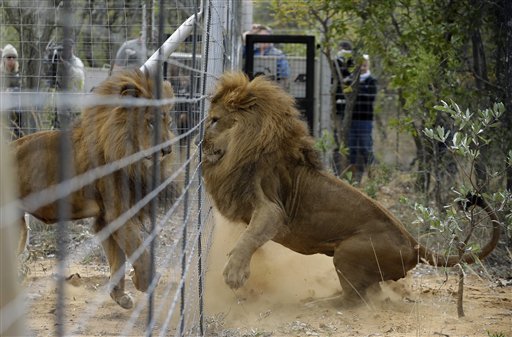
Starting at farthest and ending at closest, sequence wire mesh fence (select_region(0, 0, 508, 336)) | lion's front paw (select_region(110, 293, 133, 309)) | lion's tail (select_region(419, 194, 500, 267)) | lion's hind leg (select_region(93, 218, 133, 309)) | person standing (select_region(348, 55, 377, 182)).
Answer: person standing (select_region(348, 55, 377, 182)), lion's tail (select_region(419, 194, 500, 267)), lion's front paw (select_region(110, 293, 133, 309)), lion's hind leg (select_region(93, 218, 133, 309)), wire mesh fence (select_region(0, 0, 508, 336))

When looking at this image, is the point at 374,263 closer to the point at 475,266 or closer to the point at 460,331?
the point at 460,331

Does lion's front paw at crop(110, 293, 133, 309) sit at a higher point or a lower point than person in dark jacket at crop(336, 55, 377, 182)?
lower

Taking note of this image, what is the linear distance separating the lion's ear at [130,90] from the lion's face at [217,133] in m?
1.57

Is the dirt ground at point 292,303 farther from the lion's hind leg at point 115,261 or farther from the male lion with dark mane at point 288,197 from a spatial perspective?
the male lion with dark mane at point 288,197

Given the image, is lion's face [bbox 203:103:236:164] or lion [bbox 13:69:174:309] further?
lion's face [bbox 203:103:236:164]

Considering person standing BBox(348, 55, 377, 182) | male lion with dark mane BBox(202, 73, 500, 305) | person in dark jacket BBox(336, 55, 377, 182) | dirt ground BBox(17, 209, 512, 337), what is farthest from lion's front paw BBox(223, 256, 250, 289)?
person in dark jacket BBox(336, 55, 377, 182)

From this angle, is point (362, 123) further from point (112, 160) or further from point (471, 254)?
point (112, 160)

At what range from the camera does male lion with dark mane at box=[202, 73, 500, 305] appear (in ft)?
18.9

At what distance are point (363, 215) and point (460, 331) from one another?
3.58ft

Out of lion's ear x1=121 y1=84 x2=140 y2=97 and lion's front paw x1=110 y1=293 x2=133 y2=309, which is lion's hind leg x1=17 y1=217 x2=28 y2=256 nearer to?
lion's front paw x1=110 y1=293 x2=133 y2=309

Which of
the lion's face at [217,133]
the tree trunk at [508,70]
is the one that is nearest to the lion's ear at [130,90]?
the lion's face at [217,133]

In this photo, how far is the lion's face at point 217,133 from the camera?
5770 mm

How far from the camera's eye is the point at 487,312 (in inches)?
242

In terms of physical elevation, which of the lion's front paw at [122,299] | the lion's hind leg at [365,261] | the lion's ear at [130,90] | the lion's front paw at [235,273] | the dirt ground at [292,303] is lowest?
the dirt ground at [292,303]
